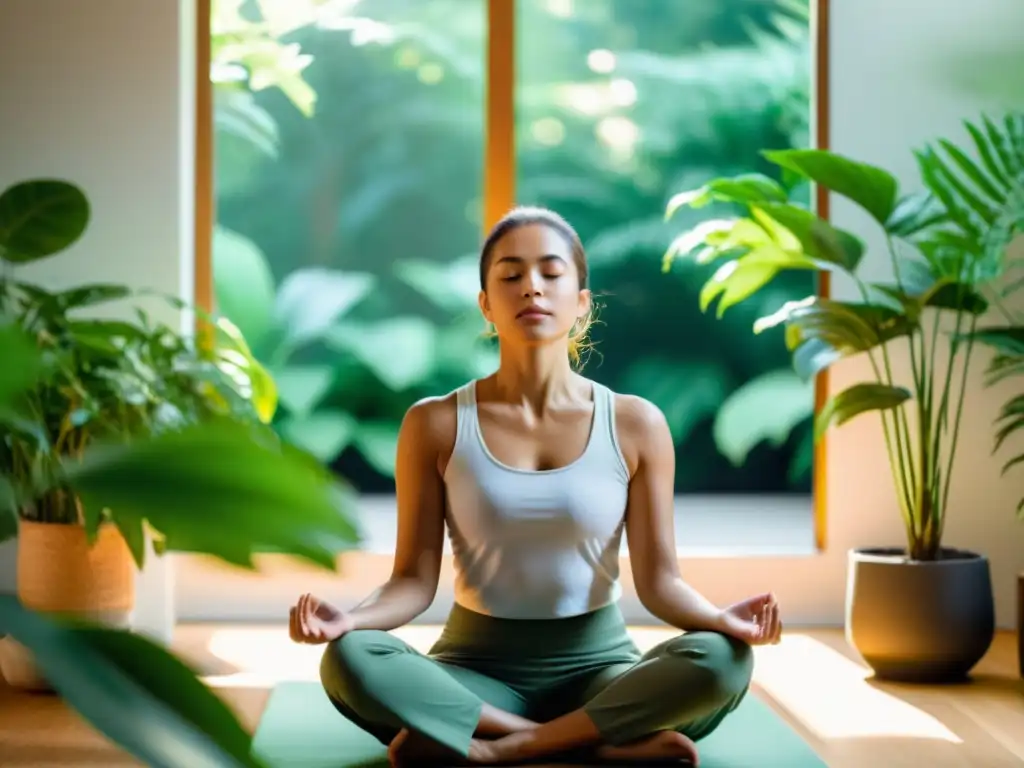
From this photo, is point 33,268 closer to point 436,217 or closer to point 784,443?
point 436,217

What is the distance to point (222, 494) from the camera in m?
0.23

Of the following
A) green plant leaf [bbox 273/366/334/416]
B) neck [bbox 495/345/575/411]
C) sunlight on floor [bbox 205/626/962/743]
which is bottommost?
sunlight on floor [bbox 205/626/962/743]

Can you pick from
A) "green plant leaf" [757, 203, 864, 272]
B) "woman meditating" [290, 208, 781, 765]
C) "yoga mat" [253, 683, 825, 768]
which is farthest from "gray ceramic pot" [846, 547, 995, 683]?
"woman meditating" [290, 208, 781, 765]

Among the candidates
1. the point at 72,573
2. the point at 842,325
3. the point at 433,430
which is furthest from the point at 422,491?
the point at 842,325

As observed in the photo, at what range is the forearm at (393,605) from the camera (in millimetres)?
2180

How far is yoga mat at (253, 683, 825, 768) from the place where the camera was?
2.24 metres

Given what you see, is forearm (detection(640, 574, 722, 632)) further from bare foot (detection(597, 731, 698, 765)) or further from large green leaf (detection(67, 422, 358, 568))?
large green leaf (detection(67, 422, 358, 568))

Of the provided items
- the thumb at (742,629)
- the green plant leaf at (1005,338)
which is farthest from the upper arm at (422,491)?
the green plant leaf at (1005,338)

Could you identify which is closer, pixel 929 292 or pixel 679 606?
pixel 679 606

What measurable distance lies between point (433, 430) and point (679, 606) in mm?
488

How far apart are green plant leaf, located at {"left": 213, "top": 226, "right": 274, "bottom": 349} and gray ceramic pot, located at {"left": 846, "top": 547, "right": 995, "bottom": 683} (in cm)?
176

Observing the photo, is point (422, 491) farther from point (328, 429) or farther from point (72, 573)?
point (328, 429)

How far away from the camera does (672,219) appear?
3891 millimetres

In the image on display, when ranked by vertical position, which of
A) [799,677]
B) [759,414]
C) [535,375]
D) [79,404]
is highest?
[535,375]
